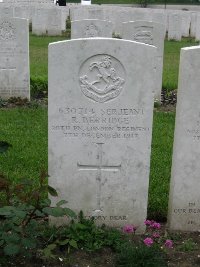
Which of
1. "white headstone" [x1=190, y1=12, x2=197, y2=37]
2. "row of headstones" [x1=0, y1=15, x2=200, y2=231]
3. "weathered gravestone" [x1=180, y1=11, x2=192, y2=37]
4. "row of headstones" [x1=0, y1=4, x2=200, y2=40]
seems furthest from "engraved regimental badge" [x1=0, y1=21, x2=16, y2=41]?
"white headstone" [x1=190, y1=12, x2=197, y2=37]

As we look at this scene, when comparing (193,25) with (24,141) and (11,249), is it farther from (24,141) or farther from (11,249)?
(11,249)

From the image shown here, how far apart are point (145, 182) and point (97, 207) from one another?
1.50 feet

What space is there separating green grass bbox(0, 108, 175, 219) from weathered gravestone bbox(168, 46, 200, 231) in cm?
32

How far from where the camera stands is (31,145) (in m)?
6.18

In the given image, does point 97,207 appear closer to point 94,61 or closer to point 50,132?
point 50,132

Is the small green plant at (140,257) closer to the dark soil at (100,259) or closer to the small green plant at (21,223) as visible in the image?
the dark soil at (100,259)

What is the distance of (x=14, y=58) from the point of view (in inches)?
325

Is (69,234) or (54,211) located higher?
(54,211)

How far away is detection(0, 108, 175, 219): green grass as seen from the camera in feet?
16.4

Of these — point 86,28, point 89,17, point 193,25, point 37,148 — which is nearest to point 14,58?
point 86,28

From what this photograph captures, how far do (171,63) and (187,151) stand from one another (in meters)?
9.51

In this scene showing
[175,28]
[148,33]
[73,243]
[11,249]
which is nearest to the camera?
[11,249]

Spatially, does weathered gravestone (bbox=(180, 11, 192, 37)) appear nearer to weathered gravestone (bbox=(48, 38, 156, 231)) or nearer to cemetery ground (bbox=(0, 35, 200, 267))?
cemetery ground (bbox=(0, 35, 200, 267))

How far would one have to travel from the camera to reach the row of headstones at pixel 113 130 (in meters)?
3.75
